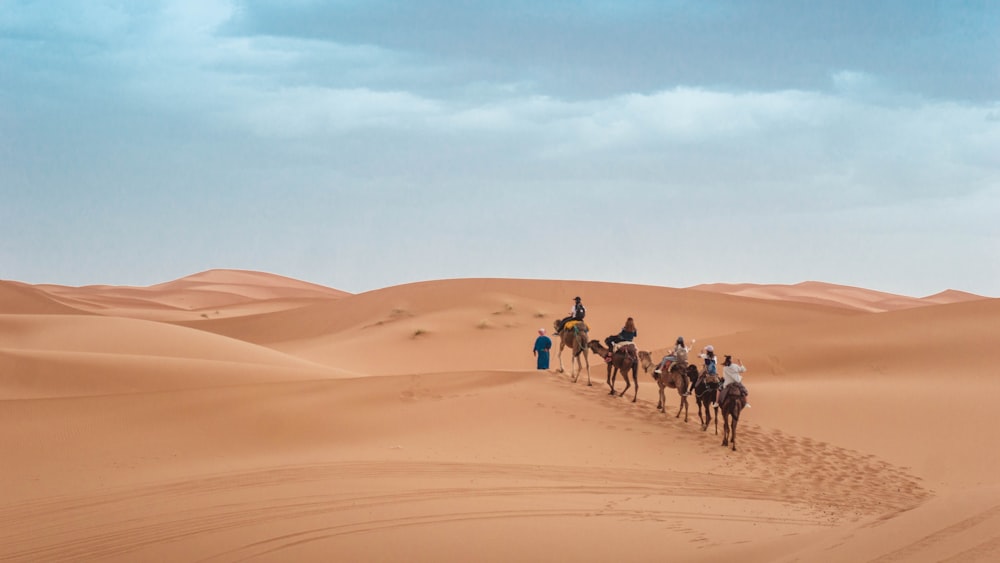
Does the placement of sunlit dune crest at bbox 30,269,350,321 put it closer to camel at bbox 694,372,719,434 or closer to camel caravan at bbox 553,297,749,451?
camel caravan at bbox 553,297,749,451

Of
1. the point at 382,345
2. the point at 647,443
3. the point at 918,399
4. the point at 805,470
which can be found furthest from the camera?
the point at 382,345

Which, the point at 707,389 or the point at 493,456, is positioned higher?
the point at 707,389

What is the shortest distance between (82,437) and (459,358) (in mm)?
24651

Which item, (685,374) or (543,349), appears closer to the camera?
(685,374)

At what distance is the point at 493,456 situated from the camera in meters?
15.6

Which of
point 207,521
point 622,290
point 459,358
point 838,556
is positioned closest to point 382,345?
point 459,358

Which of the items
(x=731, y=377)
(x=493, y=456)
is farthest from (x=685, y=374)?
(x=493, y=456)

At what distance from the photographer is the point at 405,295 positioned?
195 ft

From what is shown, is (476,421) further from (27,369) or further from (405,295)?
(405,295)

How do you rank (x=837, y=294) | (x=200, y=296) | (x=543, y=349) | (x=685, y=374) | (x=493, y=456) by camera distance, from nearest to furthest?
(x=493, y=456)
(x=685, y=374)
(x=543, y=349)
(x=200, y=296)
(x=837, y=294)

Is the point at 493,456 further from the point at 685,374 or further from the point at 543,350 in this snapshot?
the point at 543,350

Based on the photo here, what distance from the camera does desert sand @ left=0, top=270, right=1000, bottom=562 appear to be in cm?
984

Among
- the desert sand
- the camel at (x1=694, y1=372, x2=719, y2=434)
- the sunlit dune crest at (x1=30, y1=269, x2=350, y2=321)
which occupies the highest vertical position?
the sunlit dune crest at (x1=30, y1=269, x2=350, y2=321)

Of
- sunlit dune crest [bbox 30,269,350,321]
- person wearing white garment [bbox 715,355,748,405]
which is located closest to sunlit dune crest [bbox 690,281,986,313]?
sunlit dune crest [bbox 30,269,350,321]
